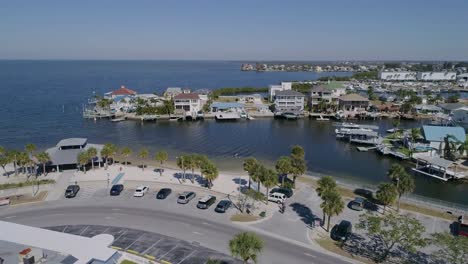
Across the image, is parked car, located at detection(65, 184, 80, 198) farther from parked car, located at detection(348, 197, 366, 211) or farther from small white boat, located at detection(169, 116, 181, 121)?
small white boat, located at detection(169, 116, 181, 121)

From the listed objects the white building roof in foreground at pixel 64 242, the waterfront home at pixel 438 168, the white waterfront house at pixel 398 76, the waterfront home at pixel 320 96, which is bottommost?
the waterfront home at pixel 438 168

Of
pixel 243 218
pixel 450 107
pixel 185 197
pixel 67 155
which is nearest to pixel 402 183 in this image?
pixel 243 218

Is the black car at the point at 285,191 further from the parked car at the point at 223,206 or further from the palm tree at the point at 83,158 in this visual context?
the palm tree at the point at 83,158

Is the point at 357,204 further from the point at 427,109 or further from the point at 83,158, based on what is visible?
the point at 427,109

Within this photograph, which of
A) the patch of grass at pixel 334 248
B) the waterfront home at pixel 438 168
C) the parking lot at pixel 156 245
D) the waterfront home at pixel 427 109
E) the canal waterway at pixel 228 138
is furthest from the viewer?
the waterfront home at pixel 427 109

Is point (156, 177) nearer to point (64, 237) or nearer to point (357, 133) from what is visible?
point (64, 237)

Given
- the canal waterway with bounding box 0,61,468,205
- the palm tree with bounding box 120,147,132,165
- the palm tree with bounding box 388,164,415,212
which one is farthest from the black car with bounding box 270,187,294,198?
the palm tree with bounding box 120,147,132,165

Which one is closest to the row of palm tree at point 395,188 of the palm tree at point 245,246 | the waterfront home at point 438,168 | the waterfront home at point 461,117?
the palm tree at point 245,246
